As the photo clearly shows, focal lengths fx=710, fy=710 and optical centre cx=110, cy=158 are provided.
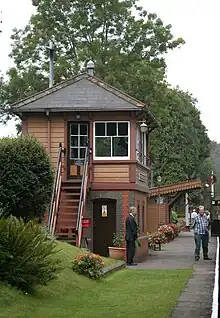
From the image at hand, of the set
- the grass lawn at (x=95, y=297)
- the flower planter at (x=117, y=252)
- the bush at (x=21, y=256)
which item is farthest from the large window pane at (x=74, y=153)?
the bush at (x=21, y=256)

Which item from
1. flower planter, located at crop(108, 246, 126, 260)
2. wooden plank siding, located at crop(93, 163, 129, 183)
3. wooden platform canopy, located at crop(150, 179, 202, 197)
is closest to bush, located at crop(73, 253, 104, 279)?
flower planter, located at crop(108, 246, 126, 260)

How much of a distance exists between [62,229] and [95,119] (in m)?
4.89

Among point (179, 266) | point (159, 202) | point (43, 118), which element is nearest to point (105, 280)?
point (179, 266)

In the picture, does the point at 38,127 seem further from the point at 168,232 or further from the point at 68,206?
the point at 168,232

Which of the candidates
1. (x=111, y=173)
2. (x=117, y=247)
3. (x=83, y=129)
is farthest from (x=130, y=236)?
(x=83, y=129)

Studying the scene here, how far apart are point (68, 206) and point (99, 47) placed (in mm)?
19413

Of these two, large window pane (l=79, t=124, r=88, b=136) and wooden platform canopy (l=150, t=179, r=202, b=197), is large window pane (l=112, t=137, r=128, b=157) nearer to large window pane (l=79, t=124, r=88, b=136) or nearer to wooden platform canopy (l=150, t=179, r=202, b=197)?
large window pane (l=79, t=124, r=88, b=136)


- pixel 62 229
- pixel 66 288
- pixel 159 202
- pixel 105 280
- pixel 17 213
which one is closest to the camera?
pixel 66 288

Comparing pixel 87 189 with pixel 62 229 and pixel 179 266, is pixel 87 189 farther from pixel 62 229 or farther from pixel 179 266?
pixel 179 266

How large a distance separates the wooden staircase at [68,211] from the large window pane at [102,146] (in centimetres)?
130

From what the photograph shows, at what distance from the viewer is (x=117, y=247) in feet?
82.9

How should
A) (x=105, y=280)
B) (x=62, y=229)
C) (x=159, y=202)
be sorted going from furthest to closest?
(x=159, y=202), (x=62, y=229), (x=105, y=280)

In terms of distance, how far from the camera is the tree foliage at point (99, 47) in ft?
138

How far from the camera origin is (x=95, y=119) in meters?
26.8
